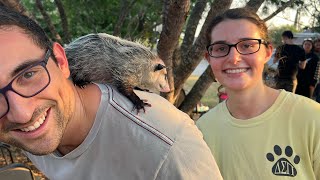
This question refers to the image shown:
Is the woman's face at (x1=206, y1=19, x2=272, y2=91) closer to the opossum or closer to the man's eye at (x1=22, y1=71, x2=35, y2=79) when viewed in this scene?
the opossum

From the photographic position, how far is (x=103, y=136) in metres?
1.14

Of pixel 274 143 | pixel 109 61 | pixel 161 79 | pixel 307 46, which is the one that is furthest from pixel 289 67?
pixel 274 143

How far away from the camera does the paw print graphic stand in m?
1.51

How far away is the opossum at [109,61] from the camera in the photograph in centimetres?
202

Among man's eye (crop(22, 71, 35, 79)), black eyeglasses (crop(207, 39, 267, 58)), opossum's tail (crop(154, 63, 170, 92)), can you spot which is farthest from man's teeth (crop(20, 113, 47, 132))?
opossum's tail (crop(154, 63, 170, 92))

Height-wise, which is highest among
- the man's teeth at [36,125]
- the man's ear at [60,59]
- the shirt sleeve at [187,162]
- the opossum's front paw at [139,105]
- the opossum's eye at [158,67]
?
the man's ear at [60,59]

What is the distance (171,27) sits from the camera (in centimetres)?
269

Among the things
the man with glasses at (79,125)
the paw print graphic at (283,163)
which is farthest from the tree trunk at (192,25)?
the man with glasses at (79,125)

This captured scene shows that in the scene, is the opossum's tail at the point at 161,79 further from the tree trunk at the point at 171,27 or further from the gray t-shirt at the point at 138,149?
the gray t-shirt at the point at 138,149

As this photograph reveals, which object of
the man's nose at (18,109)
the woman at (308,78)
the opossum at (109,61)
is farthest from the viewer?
the woman at (308,78)

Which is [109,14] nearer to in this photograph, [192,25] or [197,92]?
[192,25]

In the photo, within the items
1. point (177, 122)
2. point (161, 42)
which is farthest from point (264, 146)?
point (161, 42)

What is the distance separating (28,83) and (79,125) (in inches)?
7.8

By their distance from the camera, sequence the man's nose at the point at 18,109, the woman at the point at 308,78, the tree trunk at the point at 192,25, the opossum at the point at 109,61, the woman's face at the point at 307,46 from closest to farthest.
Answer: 1. the man's nose at the point at 18,109
2. the opossum at the point at 109,61
3. the tree trunk at the point at 192,25
4. the woman at the point at 308,78
5. the woman's face at the point at 307,46
